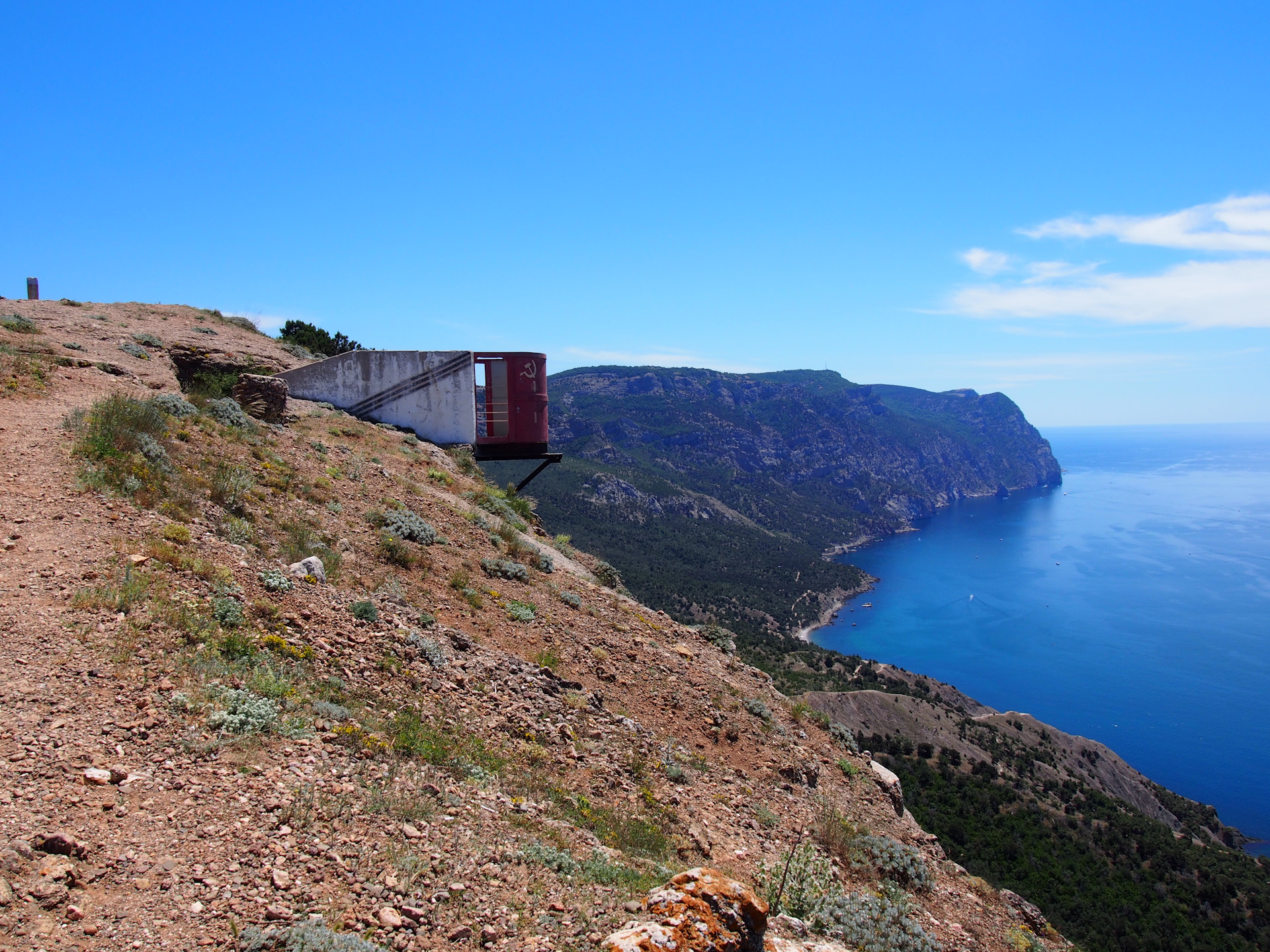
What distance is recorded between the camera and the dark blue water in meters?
68.2

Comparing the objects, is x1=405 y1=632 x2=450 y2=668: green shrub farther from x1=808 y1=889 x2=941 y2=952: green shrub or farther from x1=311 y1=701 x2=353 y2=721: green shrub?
x1=808 y1=889 x2=941 y2=952: green shrub

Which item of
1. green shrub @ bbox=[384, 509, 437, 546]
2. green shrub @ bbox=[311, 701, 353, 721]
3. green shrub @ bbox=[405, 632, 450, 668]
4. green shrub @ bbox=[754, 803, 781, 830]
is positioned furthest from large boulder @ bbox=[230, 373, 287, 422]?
green shrub @ bbox=[754, 803, 781, 830]

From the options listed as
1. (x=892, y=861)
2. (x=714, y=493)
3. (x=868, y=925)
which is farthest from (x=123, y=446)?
(x=714, y=493)

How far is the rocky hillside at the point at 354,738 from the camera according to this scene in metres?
3.33

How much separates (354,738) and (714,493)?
144 metres

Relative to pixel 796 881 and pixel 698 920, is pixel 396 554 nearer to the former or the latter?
pixel 796 881

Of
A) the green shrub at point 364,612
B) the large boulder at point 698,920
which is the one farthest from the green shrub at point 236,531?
the large boulder at point 698,920

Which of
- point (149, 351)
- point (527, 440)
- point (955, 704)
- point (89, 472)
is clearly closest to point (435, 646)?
point (89, 472)

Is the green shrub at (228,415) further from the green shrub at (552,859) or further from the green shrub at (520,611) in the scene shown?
the green shrub at (552,859)

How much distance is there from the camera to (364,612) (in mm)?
6375

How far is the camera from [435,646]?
6.39m

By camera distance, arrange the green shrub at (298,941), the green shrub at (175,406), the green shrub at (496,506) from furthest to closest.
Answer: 1. the green shrub at (496,506)
2. the green shrub at (175,406)
3. the green shrub at (298,941)

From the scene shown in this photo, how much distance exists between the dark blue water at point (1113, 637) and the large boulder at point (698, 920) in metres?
75.9

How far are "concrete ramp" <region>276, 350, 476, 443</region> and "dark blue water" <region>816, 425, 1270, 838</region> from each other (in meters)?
74.0
